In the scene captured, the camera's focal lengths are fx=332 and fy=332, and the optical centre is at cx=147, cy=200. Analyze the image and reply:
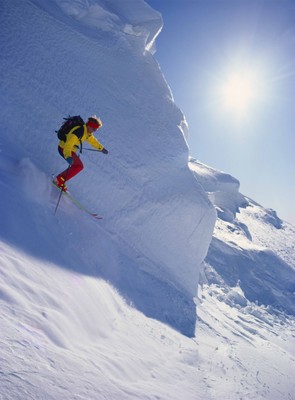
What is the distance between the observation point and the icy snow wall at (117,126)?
29.9 feet

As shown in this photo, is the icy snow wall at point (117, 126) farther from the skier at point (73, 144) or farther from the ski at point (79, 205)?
the skier at point (73, 144)

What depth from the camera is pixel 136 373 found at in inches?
202

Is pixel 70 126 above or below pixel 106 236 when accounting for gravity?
above

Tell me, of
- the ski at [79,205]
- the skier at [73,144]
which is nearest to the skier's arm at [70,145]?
the skier at [73,144]

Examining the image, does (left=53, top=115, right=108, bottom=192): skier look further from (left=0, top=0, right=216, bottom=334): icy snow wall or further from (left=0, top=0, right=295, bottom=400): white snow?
(left=0, top=0, right=216, bottom=334): icy snow wall

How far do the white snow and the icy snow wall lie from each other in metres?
0.04

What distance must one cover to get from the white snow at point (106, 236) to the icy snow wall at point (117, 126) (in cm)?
Result: 4

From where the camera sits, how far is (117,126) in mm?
10656

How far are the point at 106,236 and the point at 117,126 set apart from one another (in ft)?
12.1

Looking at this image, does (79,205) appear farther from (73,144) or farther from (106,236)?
(73,144)

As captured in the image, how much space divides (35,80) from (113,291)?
6.33 meters

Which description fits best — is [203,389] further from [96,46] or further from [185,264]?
[96,46]

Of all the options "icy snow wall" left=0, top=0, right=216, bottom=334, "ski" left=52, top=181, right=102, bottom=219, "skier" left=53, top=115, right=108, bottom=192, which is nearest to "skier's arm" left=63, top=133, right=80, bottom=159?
"skier" left=53, top=115, right=108, bottom=192

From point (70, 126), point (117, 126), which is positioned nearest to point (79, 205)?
point (70, 126)
